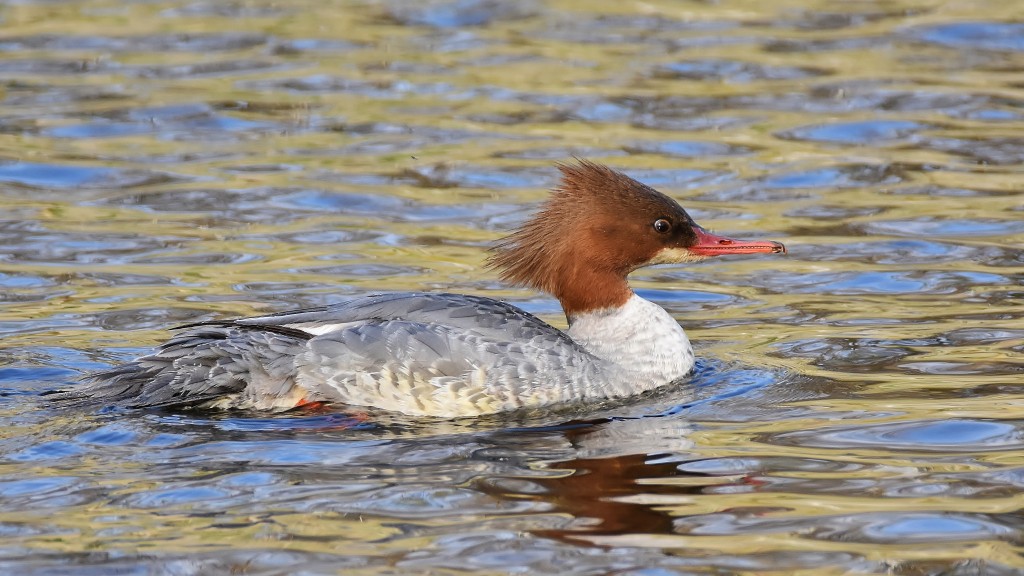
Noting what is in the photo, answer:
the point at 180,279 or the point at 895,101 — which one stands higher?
the point at 895,101

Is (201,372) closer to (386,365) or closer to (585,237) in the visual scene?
(386,365)

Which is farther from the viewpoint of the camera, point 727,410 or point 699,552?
point 727,410

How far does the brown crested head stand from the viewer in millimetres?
7625

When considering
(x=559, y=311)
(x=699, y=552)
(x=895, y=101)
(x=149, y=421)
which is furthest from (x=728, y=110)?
(x=699, y=552)

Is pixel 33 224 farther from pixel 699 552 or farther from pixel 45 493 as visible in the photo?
pixel 699 552

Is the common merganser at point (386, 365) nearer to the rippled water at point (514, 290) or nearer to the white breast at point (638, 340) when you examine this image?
the white breast at point (638, 340)

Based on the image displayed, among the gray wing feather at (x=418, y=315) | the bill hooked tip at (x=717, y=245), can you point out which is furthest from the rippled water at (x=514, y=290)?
the bill hooked tip at (x=717, y=245)

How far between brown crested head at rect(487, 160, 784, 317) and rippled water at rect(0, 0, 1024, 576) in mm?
622

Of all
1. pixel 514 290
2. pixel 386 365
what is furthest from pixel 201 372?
pixel 514 290

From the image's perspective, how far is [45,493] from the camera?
18.8 feet

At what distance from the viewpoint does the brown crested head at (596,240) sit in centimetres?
762

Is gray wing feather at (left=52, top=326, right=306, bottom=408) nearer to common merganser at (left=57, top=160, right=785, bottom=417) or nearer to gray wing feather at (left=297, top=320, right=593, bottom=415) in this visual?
common merganser at (left=57, top=160, right=785, bottom=417)

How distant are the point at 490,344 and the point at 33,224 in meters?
4.32

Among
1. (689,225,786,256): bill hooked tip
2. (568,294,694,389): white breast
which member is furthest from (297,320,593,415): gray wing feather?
(689,225,786,256): bill hooked tip
